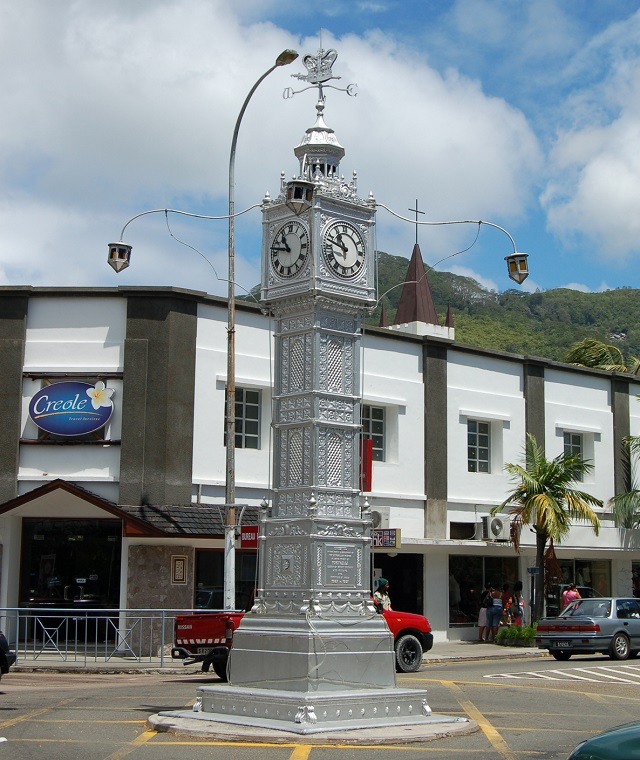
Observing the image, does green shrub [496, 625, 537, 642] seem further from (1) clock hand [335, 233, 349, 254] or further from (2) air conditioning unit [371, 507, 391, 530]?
(1) clock hand [335, 233, 349, 254]

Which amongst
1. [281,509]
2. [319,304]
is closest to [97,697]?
[281,509]

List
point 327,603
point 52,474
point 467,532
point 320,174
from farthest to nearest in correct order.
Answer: point 467,532, point 52,474, point 320,174, point 327,603

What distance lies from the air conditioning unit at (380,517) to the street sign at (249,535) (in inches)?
248

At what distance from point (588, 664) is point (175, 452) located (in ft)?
34.7

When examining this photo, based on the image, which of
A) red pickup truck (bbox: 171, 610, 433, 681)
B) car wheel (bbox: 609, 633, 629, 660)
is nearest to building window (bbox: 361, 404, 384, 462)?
car wheel (bbox: 609, 633, 629, 660)

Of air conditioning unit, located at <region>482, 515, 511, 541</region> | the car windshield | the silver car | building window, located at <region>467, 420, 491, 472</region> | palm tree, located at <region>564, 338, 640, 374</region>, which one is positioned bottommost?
the silver car

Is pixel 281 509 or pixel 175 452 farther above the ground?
pixel 175 452

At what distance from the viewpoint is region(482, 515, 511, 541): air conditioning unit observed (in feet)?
102

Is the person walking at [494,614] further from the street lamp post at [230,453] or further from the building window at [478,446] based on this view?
the street lamp post at [230,453]

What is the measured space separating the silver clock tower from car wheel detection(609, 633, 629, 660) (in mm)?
12630

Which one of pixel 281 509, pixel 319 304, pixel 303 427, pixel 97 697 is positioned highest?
pixel 319 304

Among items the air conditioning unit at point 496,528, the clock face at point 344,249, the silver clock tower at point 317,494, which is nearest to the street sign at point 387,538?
the air conditioning unit at point 496,528

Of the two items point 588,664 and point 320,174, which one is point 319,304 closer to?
point 320,174

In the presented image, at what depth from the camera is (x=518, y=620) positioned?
31.7 m
